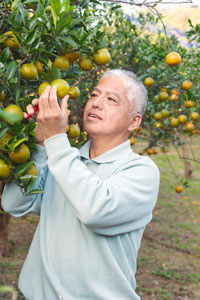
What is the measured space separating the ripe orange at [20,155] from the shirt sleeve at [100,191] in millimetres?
81

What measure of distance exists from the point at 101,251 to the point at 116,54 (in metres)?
3.77

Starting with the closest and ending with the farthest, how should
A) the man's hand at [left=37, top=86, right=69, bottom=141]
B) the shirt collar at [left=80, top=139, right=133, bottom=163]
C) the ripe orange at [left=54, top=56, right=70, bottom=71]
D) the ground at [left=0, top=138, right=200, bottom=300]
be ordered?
the man's hand at [left=37, top=86, right=69, bottom=141] < the ripe orange at [left=54, top=56, right=70, bottom=71] < the shirt collar at [left=80, top=139, right=133, bottom=163] < the ground at [left=0, top=138, right=200, bottom=300]

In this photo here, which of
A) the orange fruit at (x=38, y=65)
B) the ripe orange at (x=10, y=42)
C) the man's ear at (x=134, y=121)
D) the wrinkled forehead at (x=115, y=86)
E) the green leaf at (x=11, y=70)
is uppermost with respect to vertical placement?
the ripe orange at (x=10, y=42)

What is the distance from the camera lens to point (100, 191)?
1266mm

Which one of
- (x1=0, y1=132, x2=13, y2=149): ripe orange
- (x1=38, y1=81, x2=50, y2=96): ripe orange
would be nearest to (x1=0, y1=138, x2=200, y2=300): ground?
(x1=0, y1=132, x2=13, y2=149): ripe orange

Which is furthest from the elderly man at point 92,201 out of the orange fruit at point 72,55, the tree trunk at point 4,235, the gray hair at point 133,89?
the tree trunk at point 4,235

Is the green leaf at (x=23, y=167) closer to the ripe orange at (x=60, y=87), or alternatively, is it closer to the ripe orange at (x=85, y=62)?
the ripe orange at (x=60, y=87)

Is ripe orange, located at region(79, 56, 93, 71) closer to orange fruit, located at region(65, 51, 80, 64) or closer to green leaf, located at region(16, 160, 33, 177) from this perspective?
orange fruit, located at region(65, 51, 80, 64)

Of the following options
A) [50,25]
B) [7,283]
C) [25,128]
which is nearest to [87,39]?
[50,25]

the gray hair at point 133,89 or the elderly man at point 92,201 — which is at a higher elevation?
the gray hair at point 133,89

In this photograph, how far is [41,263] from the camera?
1.55 metres

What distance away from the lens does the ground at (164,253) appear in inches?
170

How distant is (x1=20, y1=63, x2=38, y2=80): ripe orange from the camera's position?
130 cm

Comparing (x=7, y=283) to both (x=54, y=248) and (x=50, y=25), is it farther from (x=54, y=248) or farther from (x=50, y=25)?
(x=50, y=25)
